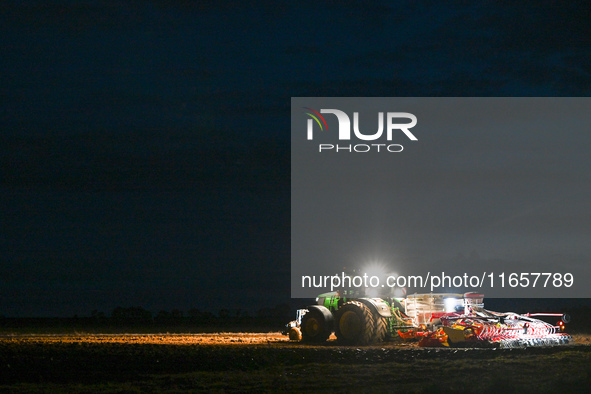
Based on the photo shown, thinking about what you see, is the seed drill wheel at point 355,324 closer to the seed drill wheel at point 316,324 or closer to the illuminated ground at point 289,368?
the seed drill wheel at point 316,324

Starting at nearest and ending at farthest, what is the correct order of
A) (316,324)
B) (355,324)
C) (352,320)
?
1. (355,324)
2. (352,320)
3. (316,324)

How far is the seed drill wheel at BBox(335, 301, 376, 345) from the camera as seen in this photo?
68.9 feet

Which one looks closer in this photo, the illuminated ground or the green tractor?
the illuminated ground

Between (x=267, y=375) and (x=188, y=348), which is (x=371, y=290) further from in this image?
(x=267, y=375)

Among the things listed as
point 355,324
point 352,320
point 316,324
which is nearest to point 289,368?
point 355,324

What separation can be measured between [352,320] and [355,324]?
0.63 feet

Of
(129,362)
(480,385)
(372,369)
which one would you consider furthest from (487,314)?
(129,362)

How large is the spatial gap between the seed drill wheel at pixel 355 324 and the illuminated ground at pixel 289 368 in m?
0.65

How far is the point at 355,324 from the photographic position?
21.4 meters

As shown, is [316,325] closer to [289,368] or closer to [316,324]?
[316,324]

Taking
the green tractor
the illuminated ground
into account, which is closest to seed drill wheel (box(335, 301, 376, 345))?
the green tractor

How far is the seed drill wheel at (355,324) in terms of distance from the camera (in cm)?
2102

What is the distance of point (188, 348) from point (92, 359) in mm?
3202

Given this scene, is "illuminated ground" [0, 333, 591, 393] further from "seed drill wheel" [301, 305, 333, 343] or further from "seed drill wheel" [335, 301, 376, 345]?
"seed drill wheel" [301, 305, 333, 343]
